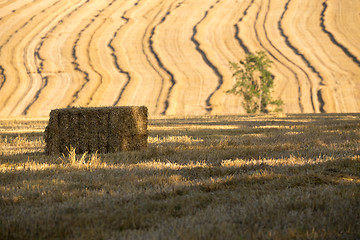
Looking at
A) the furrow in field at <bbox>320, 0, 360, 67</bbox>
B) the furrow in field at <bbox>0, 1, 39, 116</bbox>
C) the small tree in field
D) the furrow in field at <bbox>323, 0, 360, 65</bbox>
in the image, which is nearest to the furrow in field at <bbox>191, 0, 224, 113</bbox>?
the small tree in field

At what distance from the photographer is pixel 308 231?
394 centimetres

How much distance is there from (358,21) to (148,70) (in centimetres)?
2288

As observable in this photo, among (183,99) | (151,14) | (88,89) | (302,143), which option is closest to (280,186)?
(302,143)

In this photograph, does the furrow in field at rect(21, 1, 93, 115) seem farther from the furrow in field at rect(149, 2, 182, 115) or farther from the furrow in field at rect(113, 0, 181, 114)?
the furrow in field at rect(149, 2, 182, 115)

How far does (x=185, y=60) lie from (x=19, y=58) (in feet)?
50.2

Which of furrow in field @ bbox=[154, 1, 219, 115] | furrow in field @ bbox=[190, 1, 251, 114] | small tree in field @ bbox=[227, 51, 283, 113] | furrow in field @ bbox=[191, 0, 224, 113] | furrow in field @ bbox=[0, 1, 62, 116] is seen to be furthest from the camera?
furrow in field @ bbox=[0, 1, 62, 116]

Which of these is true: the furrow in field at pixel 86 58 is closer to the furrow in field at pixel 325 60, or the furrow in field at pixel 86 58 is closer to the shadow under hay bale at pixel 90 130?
the furrow in field at pixel 325 60

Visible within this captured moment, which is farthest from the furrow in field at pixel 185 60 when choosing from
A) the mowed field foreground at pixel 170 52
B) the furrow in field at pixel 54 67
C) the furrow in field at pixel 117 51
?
the furrow in field at pixel 54 67

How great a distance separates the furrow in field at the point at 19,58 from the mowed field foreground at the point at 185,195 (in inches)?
1094

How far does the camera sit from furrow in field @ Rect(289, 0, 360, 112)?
1329 inches

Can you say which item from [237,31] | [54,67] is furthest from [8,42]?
[237,31]

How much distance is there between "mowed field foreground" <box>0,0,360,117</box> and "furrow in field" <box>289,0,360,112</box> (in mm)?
84

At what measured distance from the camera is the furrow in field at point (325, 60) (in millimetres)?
33750

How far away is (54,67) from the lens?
42000 millimetres
